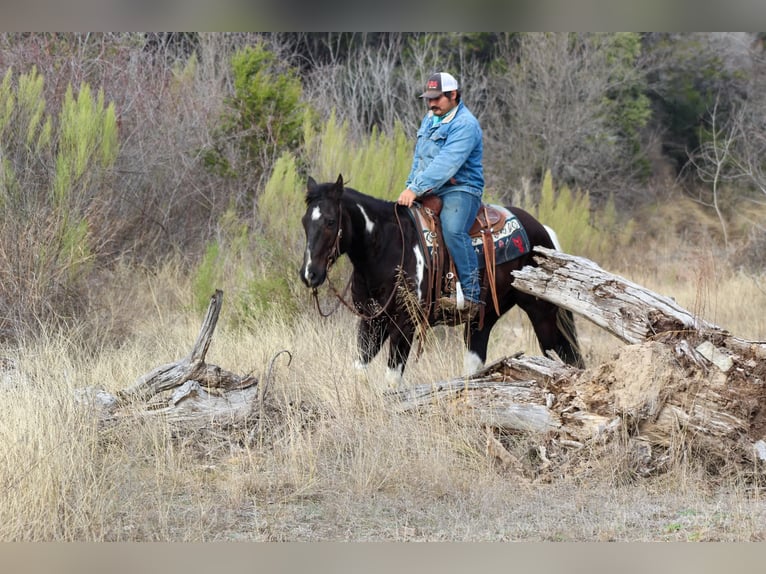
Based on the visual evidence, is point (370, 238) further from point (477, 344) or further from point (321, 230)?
point (477, 344)

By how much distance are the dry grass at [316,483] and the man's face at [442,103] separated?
6.83 ft

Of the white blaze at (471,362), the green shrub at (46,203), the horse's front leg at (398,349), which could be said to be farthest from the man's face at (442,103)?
the green shrub at (46,203)

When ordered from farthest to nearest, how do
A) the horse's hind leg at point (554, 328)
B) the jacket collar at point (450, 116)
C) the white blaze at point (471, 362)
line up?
1. the horse's hind leg at point (554, 328)
2. the white blaze at point (471, 362)
3. the jacket collar at point (450, 116)

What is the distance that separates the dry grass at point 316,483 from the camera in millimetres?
4883

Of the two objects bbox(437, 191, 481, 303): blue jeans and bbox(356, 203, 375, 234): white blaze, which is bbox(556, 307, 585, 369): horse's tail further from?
bbox(356, 203, 375, 234): white blaze

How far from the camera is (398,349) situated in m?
7.05

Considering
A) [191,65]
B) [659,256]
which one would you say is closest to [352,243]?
[191,65]

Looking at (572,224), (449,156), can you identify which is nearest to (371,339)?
(449,156)

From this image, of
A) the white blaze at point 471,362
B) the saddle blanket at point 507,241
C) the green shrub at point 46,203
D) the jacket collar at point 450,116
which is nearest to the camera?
the jacket collar at point 450,116

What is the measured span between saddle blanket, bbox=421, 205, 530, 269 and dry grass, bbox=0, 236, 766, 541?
127 centimetres

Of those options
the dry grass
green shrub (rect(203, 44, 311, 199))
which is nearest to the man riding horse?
the dry grass

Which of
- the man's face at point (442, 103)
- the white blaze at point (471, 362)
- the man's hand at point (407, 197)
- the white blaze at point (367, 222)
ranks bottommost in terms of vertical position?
the white blaze at point (471, 362)

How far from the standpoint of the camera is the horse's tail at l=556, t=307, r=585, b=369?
7724 mm

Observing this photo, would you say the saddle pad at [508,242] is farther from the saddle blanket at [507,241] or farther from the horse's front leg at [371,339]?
the horse's front leg at [371,339]
